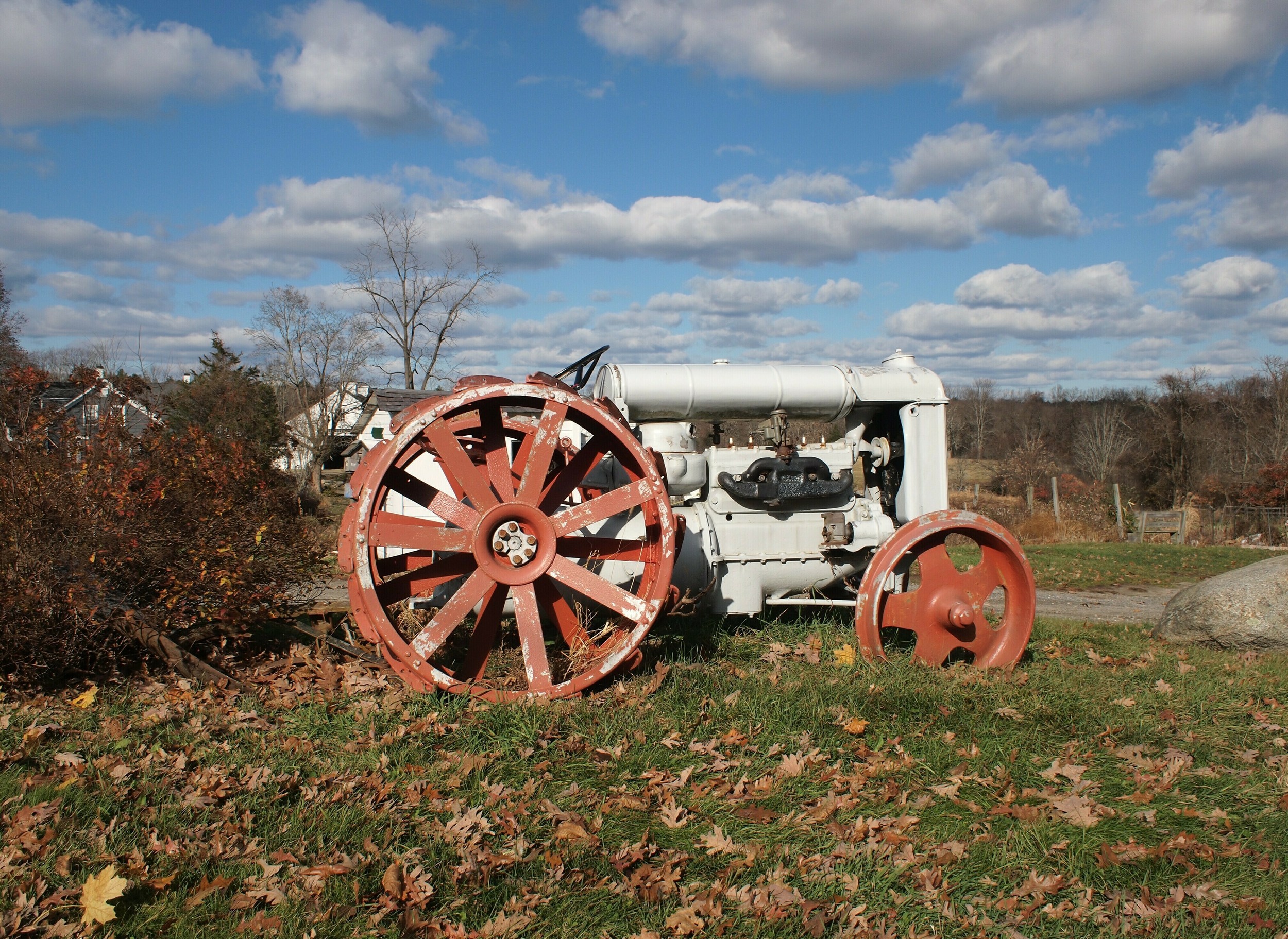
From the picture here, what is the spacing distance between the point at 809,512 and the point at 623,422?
6.03 ft

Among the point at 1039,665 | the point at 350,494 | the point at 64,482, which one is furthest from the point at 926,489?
the point at 64,482

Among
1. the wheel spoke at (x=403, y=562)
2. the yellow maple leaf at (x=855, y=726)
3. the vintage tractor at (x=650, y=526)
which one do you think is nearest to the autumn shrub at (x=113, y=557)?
the wheel spoke at (x=403, y=562)

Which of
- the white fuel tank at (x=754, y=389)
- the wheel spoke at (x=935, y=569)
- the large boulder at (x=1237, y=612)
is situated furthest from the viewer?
the large boulder at (x=1237, y=612)

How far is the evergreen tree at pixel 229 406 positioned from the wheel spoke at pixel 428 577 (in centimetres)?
1980

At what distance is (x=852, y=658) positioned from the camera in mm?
5586

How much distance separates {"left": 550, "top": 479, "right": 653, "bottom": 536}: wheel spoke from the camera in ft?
16.2

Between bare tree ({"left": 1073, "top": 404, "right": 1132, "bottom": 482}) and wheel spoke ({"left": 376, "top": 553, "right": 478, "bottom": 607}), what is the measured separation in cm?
4440

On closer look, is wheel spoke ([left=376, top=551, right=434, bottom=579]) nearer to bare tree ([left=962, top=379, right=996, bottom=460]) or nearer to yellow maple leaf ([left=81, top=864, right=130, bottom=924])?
yellow maple leaf ([left=81, top=864, right=130, bottom=924])

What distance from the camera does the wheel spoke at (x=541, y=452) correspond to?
4.93 m

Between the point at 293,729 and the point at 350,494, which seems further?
the point at 350,494

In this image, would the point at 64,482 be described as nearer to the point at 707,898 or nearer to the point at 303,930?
the point at 303,930

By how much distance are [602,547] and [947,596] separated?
7.50ft

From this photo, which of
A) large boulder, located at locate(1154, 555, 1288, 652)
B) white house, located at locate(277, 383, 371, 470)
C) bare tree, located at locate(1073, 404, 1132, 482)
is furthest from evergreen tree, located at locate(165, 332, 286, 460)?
bare tree, located at locate(1073, 404, 1132, 482)

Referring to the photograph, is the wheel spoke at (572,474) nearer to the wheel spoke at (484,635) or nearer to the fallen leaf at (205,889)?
the wheel spoke at (484,635)
